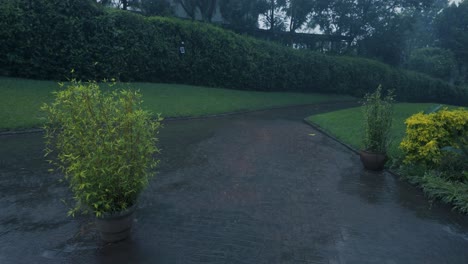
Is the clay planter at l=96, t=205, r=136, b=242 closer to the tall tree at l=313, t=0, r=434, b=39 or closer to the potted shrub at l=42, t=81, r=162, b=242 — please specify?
the potted shrub at l=42, t=81, r=162, b=242

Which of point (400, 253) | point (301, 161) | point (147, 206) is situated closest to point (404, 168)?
point (301, 161)

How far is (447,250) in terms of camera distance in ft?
13.5

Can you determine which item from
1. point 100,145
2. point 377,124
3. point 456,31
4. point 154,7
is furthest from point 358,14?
point 100,145

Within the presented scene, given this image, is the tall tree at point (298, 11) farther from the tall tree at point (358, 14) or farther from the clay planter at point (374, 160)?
the clay planter at point (374, 160)

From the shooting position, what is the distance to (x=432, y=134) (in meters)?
6.70

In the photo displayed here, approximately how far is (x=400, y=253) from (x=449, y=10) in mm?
57884

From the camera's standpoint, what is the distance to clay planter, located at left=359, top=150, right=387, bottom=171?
7289 mm

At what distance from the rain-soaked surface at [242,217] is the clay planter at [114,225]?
0.37 ft

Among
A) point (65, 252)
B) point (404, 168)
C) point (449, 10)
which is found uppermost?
point (449, 10)

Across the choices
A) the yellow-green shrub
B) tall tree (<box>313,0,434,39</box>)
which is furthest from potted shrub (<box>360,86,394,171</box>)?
tall tree (<box>313,0,434,39</box>)

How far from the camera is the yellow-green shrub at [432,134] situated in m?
6.61

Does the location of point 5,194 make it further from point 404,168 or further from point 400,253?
point 404,168

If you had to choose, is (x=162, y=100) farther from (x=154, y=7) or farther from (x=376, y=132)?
(x=154, y=7)

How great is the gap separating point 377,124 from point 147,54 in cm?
1449
